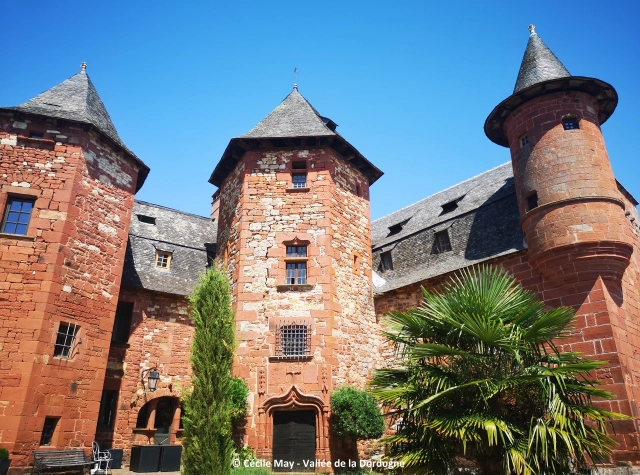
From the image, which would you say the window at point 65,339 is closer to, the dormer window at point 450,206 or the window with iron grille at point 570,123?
the dormer window at point 450,206

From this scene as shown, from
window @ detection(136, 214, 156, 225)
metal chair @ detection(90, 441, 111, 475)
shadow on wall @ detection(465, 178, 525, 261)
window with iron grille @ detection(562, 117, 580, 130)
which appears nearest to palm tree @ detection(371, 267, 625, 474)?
shadow on wall @ detection(465, 178, 525, 261)

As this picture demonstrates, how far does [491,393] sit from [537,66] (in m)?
13.4

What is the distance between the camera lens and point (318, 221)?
18.4 m

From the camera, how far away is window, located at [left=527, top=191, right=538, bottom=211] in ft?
53.7

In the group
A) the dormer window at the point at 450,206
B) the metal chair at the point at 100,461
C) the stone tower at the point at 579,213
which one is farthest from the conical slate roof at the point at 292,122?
the metal chair at the point at 100,461

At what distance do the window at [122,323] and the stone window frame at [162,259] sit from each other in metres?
2.40

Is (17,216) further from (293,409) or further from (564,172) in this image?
(564,172)

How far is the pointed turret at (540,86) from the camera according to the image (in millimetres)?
16422

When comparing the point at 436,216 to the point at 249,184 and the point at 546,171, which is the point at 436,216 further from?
the point at 249,184

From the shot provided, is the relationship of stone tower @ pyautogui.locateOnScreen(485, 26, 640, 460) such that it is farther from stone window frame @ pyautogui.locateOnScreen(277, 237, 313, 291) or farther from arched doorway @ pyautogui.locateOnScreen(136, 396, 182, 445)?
arched doorway @ pyautogui.locateOnScreen(136, 396, 182, 445)

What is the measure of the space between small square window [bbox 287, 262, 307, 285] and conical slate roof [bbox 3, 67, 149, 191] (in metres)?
7.10

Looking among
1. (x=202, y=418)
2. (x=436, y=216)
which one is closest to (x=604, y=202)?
(x=436, y=216)

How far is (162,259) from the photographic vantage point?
20938mm

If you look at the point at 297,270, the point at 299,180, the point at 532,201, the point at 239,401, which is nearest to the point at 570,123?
the point at 532,201
